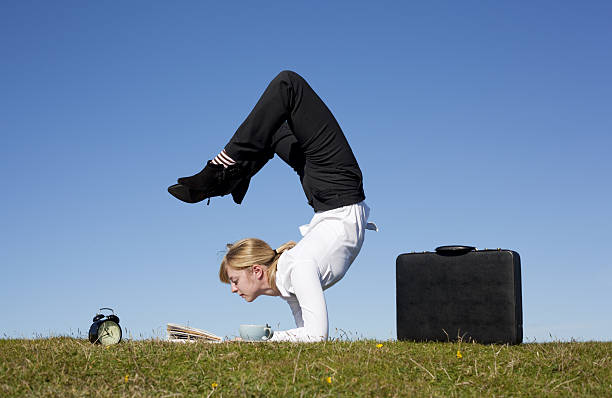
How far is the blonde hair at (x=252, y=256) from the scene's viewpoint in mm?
6500

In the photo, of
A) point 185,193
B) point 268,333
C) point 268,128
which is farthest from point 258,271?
point 268,128

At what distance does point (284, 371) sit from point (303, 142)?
8.50 feet

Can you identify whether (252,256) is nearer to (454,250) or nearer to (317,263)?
(317,263)

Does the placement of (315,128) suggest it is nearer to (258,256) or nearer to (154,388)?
(258,256)

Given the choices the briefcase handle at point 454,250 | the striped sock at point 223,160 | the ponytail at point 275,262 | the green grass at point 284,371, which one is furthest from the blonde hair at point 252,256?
the briefcase handle at point 454,250

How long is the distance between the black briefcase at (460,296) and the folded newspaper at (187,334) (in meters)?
2.46

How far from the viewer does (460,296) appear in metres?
6.85

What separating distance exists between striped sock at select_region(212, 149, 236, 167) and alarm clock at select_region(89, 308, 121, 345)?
1847 millimetres

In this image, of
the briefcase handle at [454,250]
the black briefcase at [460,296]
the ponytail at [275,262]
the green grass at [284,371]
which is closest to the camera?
the green grass at [284,371]

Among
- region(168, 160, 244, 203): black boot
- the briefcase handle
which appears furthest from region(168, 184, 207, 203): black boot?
the briefcase handle

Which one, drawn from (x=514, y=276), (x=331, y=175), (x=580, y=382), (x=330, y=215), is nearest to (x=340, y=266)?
(x=330, y=215)

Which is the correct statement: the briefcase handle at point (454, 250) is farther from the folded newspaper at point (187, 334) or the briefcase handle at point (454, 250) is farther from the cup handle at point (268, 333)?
the folded newspaper at point (187, 334)

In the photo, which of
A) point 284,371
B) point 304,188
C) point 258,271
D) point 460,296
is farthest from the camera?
point 460,296

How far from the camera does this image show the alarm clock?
589 cm
